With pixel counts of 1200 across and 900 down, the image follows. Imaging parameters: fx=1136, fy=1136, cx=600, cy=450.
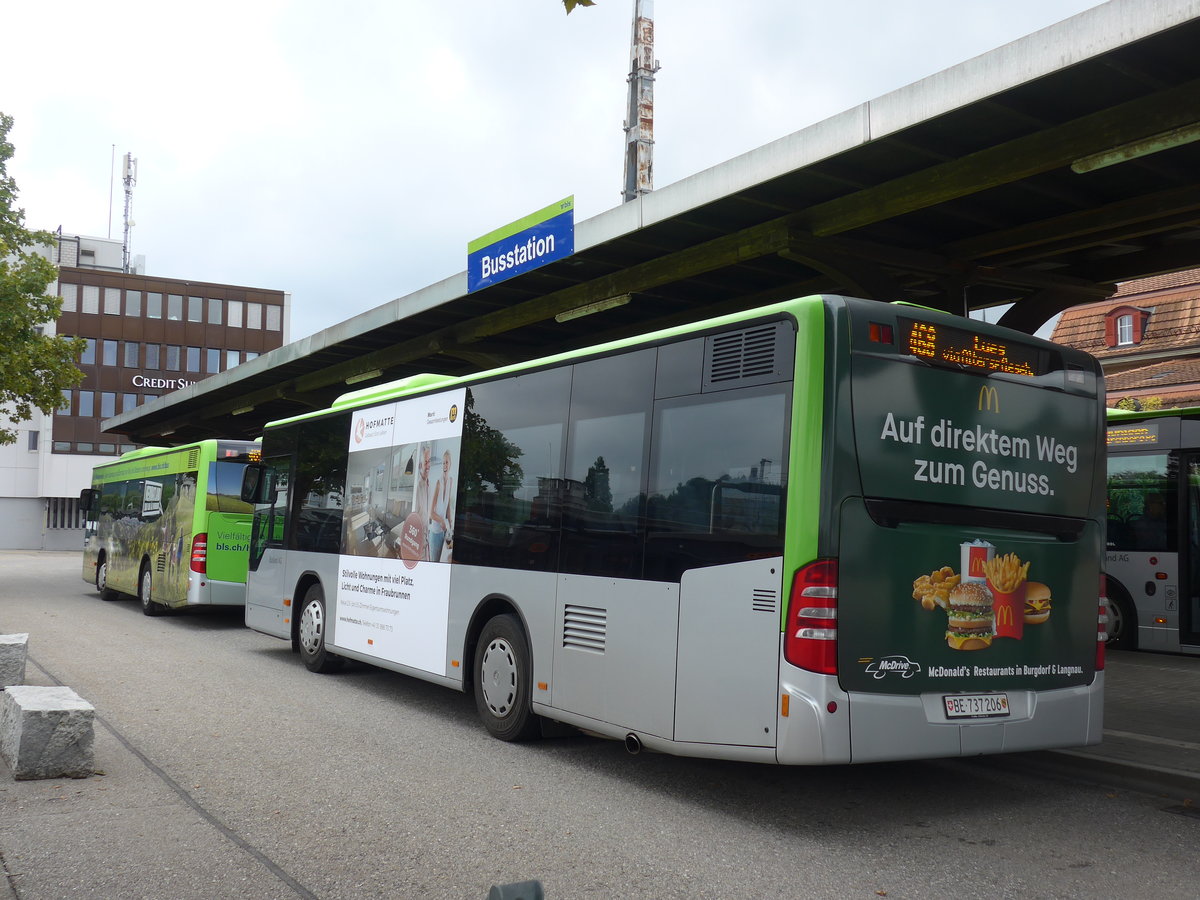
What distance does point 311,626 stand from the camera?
469 inches

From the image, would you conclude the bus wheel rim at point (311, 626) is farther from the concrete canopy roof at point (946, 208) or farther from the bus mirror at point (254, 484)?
the concrete canopy roof at point (946, 208)

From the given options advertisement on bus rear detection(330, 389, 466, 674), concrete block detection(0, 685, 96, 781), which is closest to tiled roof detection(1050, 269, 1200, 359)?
advertisement on bus rear detection(330, 389, 466, 674)

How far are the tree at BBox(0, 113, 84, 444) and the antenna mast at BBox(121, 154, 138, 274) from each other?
57064 mm

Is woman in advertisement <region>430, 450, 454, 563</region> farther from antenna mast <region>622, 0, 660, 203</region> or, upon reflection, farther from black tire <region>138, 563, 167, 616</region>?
antenna mast <region>622, 0, 660, 203</region>

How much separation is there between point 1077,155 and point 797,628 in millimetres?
5001

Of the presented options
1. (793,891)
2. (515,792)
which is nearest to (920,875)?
(793,891)

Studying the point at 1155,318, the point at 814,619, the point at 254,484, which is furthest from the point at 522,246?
the point at 1155,318

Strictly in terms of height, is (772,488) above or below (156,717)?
above

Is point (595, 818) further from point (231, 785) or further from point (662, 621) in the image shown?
point (231, 785)

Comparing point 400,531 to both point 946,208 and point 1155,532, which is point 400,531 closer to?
point 946,208

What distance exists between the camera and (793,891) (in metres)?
4.89

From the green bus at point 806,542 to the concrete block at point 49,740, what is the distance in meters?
2.83

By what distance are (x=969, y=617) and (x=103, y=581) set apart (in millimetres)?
20236

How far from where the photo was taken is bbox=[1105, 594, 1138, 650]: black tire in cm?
1545
